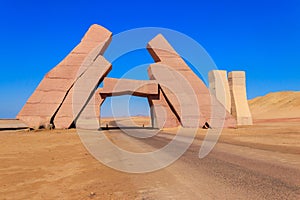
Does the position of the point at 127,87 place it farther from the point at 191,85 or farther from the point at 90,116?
the point at 191,85

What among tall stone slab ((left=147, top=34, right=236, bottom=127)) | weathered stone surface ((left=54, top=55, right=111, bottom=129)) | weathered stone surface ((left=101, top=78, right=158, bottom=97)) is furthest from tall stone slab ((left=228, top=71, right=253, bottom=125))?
weathered stone surface ((left=54, top=55, right=111, bottom=129))

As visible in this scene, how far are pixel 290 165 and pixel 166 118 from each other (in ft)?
63.4

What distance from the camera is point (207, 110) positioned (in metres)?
25.9

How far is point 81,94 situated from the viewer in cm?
2598

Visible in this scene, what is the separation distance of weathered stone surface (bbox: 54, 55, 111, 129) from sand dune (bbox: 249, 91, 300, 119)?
40.8 meters

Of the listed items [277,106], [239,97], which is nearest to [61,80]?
[239,97]

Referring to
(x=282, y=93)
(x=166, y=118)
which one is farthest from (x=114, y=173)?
(x=282, y=93)

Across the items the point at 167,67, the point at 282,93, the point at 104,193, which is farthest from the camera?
the point at 282,93

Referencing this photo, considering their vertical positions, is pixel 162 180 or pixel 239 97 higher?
pixel 239 97

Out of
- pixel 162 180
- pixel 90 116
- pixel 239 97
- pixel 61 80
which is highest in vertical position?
pixel 61 80

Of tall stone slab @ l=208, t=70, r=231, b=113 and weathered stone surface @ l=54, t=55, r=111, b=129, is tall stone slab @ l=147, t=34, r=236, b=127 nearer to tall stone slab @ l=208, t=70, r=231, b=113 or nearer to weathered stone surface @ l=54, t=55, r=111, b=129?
tall stone slab @ l=208, t=70, r=231, b=113

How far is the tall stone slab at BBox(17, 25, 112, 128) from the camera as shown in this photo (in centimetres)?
2461

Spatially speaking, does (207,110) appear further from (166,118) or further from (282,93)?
(282,93)

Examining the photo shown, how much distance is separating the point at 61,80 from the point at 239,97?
66.7 feet
